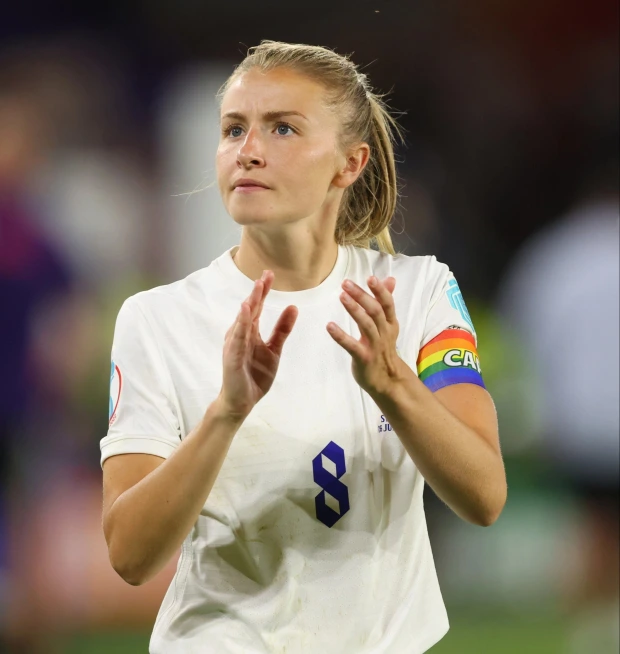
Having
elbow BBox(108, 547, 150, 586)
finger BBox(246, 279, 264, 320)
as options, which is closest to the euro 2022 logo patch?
finger BBox(246, 279, 264, 320)

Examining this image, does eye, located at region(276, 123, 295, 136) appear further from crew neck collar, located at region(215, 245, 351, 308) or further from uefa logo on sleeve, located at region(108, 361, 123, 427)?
uefa logo on sleeve, located at region(108, 361, 123, 427)

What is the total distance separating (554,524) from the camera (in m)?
3.04

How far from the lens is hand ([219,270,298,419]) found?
4.08 feet

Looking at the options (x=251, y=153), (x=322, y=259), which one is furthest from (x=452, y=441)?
(x=251, y=153)

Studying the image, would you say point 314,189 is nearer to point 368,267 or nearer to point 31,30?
point 368,267

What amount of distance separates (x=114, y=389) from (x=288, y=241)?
14.9 inches

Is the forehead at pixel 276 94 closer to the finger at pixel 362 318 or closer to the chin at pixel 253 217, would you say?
the chin at pixel 253 217

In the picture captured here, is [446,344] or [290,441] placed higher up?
[446,344]

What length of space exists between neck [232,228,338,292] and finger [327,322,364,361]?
0.41 metres

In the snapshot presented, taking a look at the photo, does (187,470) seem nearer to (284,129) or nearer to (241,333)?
(241,333)

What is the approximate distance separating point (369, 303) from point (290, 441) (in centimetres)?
37

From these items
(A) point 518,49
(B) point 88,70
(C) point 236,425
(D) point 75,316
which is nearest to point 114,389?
(C) point 236,425

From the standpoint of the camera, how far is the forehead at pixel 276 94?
5.15 ft

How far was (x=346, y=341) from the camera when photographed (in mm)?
1214
